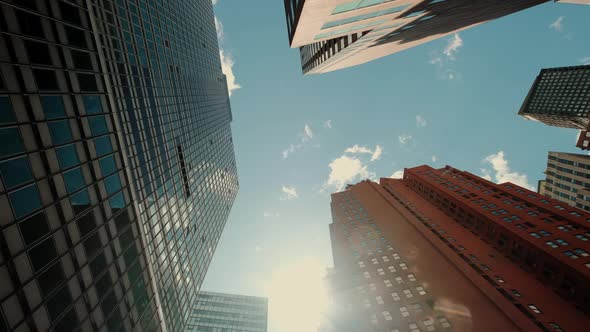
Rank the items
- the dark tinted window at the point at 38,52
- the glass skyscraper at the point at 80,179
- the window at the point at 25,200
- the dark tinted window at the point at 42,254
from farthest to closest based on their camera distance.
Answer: the dark tinted window at the point at 38,52 → the dark tinted window at the point at 42,254 → the glass skyscraper at the point at 80,179 → the window at the point at 25,200

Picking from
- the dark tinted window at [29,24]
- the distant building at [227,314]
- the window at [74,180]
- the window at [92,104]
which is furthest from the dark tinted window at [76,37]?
the distant building at [227,314]

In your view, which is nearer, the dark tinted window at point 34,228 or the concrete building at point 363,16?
the dark tinted window at point 34,228

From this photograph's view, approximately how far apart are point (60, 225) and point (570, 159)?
406ft

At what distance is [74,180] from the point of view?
674 inches

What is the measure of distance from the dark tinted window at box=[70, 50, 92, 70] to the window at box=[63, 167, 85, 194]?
303 inches

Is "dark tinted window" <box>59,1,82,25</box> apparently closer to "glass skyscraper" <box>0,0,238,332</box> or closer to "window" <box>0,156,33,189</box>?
"glass skyscraper" <box>0,0,238,332</box>

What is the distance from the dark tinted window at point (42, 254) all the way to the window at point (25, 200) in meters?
1.97

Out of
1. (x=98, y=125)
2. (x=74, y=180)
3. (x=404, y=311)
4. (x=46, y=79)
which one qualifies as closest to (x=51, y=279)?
(x=74, y=180)

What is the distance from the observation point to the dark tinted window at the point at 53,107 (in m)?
15.4

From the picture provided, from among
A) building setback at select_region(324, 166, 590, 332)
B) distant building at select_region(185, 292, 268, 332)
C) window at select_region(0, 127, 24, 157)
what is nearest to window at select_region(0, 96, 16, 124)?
window at select_region(0, 127, 24, 157)

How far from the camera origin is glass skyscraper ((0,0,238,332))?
514 inches

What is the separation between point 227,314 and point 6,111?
112 m

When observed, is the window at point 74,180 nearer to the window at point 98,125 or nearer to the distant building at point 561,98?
the window at point 98,125

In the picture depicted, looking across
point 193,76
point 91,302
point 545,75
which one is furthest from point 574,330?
point 545,75
